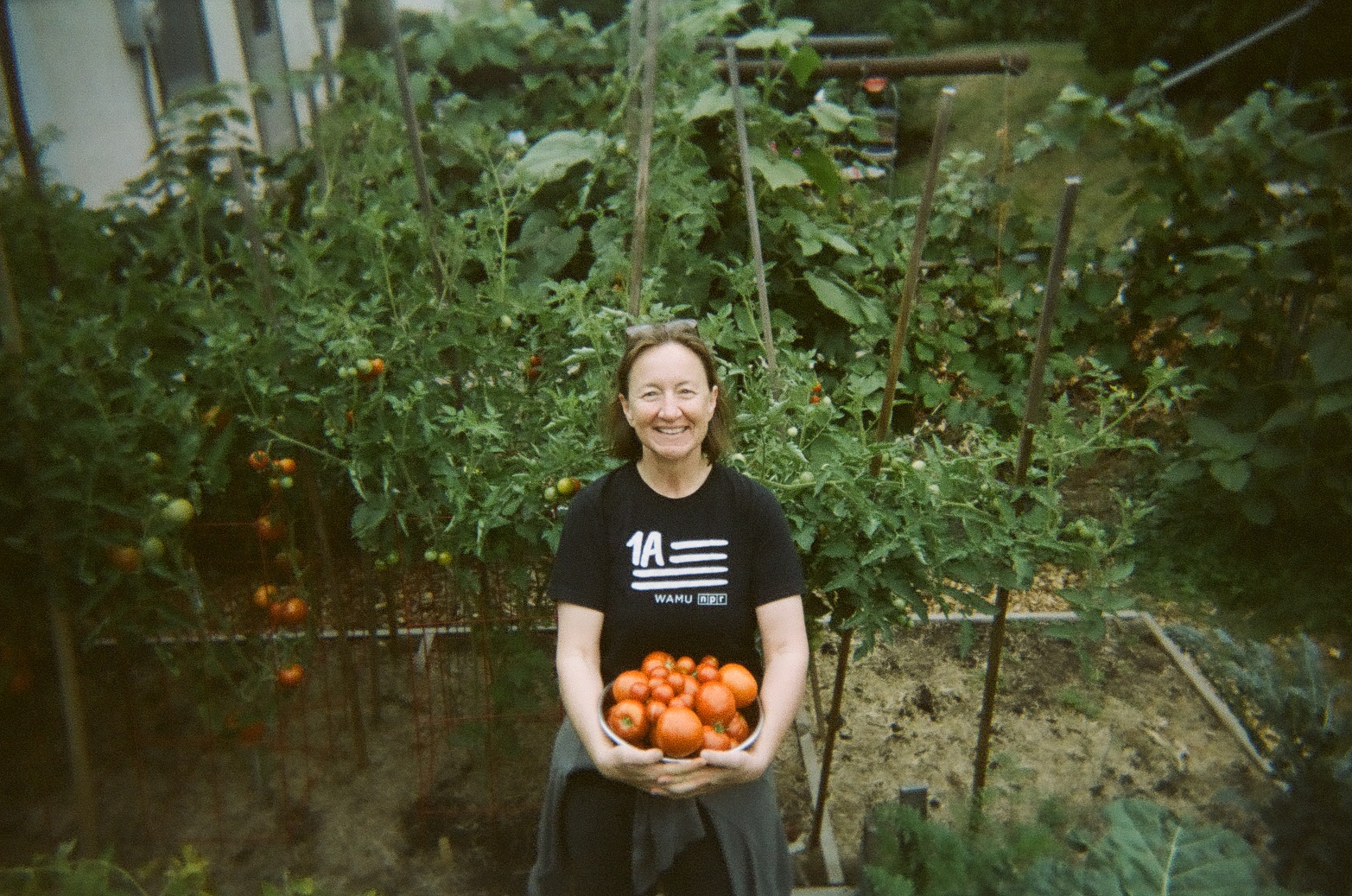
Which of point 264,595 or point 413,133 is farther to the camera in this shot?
point 264,595

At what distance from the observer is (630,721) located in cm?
170

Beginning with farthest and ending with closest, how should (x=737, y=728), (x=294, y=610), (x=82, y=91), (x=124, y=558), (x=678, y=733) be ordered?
(x=82, y=91) → (x=294, y=610) → (x=124, y=558) → (x=737, y=728) → (x=678, y=733)

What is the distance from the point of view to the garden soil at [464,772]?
2523mm

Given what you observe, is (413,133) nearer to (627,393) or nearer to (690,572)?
(627,393)

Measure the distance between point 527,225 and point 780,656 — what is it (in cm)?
212

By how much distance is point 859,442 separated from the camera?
84.1 inches

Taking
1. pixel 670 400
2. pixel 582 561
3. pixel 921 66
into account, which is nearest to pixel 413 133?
pixel 670 400

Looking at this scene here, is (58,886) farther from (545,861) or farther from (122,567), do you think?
(545,861)

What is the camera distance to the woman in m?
1.84

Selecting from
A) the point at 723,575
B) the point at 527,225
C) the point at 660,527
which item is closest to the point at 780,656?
the point at 723,575

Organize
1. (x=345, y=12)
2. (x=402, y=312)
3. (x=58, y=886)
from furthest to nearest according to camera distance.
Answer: (x=345, y=12) → (x=402, y=312) → (x=58, y=886)

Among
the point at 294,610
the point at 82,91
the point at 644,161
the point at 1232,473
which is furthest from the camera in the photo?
the point at 82,91

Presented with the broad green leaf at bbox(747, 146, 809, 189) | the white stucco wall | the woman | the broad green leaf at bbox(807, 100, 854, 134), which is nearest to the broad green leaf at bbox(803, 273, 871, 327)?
the broad green leaf at bbox(747, 146, 809, 189)

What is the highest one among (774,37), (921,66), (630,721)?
(921,66)
